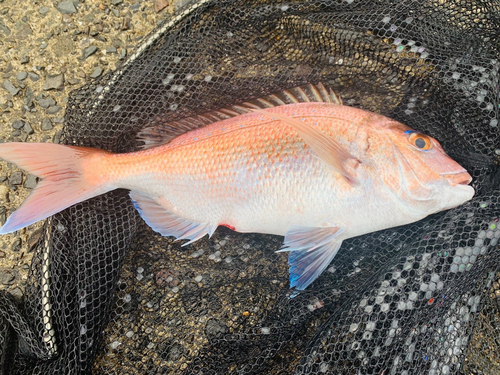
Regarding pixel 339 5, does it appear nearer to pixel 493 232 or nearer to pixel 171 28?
pixel 171 28

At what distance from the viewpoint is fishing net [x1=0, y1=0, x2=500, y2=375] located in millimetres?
1695

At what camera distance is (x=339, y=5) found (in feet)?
6.89

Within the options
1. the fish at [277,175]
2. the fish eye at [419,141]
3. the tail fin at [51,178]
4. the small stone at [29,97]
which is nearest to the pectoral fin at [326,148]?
the fish at [277,175]

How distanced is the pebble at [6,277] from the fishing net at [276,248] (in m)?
0.24

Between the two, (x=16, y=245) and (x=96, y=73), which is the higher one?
(x=96, y=73)

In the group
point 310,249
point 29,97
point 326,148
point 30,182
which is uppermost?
point 29,97

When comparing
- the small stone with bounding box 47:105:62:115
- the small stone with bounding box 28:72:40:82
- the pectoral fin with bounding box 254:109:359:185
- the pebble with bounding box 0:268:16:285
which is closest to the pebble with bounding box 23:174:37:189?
the small stone with bounding box 47:105:62:115

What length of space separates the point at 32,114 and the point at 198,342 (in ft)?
5.81

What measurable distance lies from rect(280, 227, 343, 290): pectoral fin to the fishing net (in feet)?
0.48

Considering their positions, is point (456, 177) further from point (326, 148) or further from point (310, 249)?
point (310, 249)

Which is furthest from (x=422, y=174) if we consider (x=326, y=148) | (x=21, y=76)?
(x=21, y=76)

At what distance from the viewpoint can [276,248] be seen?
2.12m

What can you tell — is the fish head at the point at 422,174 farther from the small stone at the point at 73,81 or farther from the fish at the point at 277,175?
the small stone at the point at 73,81

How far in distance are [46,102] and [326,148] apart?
1858mm
